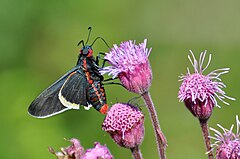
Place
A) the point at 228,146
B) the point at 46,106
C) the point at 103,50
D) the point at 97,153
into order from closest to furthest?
the point at 228,146, the point at 97,153, the point at 46,106, the point at 103,50

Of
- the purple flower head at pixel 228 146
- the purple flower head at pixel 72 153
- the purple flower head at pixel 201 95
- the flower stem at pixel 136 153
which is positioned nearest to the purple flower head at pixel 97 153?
the purple flower head at pixel 72 153

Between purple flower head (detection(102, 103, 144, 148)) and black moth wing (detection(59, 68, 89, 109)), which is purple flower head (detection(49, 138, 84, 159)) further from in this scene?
black moth wing (detection(59, 68, 89, 109))

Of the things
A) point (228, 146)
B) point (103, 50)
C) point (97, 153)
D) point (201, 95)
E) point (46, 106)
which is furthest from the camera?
point (103, 50)

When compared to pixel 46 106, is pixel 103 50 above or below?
above

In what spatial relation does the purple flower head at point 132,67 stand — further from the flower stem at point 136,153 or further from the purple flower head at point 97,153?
the purple flower head at point 97,153

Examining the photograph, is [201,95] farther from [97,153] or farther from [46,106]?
[46,106]

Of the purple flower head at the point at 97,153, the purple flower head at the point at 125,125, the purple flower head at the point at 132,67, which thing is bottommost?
the purple flower head at the point at 97,153

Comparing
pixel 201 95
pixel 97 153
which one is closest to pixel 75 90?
pixel 97 153

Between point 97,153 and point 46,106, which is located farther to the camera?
point 46,106
